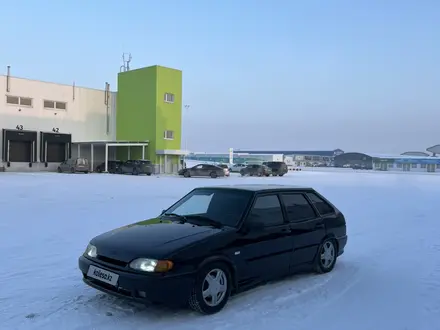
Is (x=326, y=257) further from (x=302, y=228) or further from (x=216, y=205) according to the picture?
(x=216, y=205)

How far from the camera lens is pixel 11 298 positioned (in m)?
4.82

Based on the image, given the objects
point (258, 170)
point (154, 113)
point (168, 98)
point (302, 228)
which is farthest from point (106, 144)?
point (302, 228)

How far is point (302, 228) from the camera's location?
5719 millimetres

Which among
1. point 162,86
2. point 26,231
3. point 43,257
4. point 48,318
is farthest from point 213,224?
point 162,86

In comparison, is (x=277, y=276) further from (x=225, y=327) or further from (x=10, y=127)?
(x=10, y=127)

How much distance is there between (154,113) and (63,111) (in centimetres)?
952

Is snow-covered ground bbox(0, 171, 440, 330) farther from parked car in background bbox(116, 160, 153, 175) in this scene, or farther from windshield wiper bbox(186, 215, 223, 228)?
parked car in background bbox(116, 160, 153, 175)

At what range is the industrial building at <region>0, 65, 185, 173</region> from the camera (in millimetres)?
40062

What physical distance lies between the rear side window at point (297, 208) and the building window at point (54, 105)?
41301mm

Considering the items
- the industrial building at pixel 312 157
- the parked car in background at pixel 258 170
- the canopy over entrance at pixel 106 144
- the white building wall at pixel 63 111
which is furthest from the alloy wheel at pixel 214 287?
the industrial building at pixel 312 157

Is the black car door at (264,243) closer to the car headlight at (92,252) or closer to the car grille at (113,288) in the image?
the car grille at (113,288)

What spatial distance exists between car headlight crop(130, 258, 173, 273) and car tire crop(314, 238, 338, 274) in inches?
103

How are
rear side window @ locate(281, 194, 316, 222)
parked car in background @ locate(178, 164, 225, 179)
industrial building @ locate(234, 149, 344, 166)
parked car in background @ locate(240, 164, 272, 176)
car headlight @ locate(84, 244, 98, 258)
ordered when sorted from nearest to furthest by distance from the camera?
car headlight @ locate(84, 244, 98, 258), rear side window @ locate(281, 194, 316, 222), parked car in background @ locate(178, 164, 225, 179), parked car in background @ locate(240, 164, 272, 176), industrial building @ locate(234, 149, 344, 166)

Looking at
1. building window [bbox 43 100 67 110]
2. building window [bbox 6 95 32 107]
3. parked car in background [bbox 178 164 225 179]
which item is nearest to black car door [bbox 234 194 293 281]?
parked car in background [bbox 178 164 225 179]
